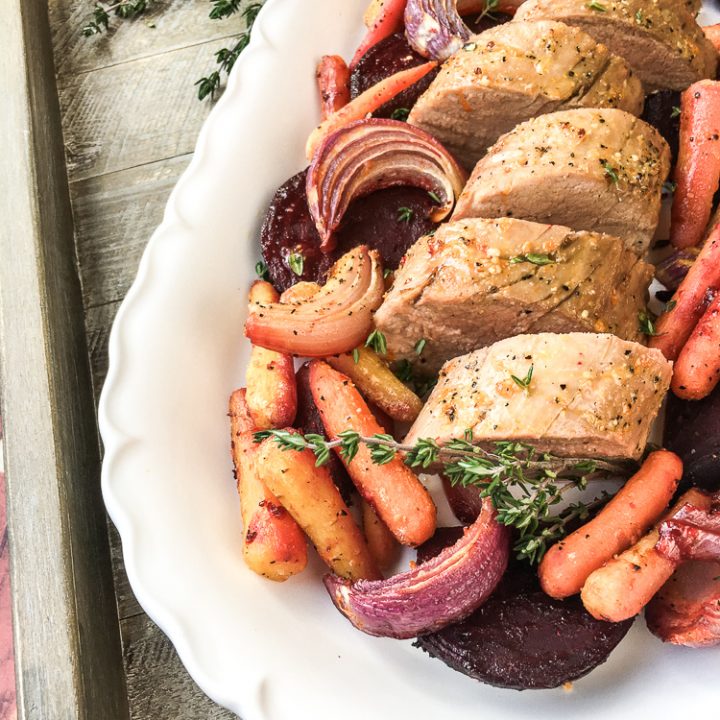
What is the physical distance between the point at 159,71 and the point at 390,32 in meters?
1.02

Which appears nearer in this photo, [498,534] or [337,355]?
[498,534]

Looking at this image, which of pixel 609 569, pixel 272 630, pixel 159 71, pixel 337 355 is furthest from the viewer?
pixel 159 71

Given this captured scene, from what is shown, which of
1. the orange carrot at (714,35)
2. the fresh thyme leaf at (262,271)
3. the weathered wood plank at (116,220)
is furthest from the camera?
the weathered wood plank at (116,220)

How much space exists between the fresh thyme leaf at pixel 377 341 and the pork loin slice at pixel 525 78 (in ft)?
2.42

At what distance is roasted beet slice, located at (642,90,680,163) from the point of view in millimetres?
2789

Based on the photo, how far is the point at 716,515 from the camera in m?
2.14

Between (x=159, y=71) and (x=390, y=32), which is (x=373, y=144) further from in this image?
(x=159, y=71)

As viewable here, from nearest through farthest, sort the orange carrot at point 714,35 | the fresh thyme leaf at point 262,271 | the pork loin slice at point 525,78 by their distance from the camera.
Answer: the pork loin slice at point 525,78
the fresh thyme leaf at point 262,271
the orange carrot at point 714,35

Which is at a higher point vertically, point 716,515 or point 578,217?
point 578,217

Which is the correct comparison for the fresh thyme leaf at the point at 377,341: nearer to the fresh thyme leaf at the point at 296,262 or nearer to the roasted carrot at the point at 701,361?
the fresh thyme leaf at the point at 296,262

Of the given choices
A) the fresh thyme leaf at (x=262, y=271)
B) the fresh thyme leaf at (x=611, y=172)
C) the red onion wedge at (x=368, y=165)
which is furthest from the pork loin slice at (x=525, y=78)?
the fresh thyme leaf at (x=262, y=271)

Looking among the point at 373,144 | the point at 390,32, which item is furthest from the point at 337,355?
the point at 390,32

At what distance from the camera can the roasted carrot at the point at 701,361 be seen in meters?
2.30

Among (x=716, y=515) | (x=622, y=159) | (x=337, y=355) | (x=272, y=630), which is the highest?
(x=622, y=159)
